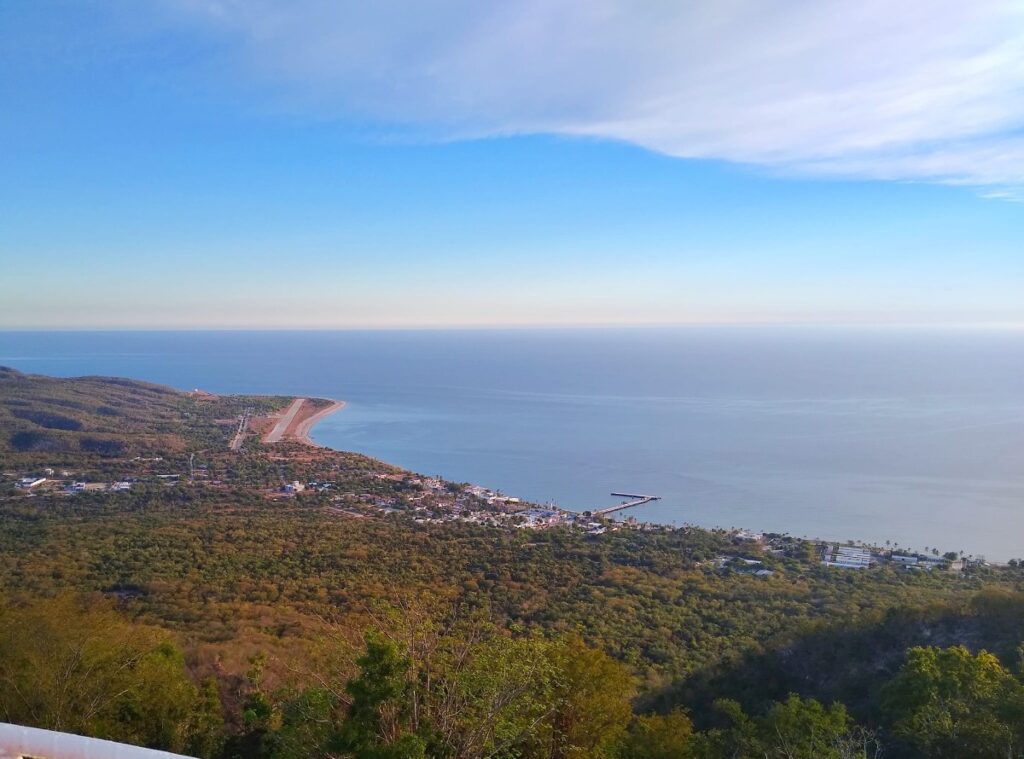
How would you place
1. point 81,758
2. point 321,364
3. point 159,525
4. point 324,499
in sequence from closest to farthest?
point 81,758, point 159,525, point 324,499, point 321,364

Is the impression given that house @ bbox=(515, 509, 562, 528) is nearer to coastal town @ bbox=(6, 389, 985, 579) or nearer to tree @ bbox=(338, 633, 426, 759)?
coastal town @ bbox=(6, 389, 985, 579)

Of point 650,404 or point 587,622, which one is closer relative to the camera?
point 587,622

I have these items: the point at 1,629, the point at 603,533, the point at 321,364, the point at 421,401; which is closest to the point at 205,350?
the point at 321,364

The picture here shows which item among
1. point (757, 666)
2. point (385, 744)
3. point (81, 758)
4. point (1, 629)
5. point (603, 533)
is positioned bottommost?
A: point (603, 533)

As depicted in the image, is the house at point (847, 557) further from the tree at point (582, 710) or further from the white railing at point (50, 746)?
the white railing at point (50, 746)

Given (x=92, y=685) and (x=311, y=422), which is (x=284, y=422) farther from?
(x=92, y=685)

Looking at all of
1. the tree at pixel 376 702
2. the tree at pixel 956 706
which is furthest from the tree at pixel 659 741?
the tree at pixel 376 702

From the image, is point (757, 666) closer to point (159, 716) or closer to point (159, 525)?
point (159, 716)

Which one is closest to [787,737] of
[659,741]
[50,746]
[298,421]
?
[659,741]
